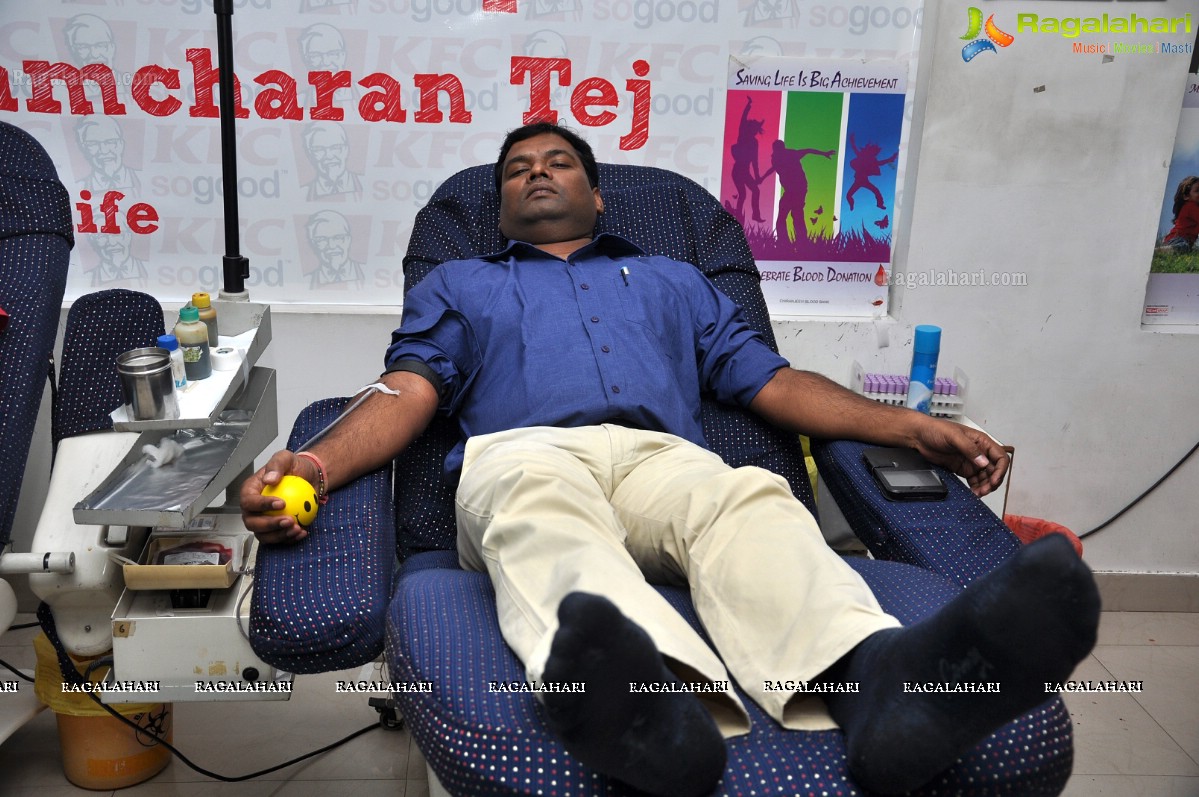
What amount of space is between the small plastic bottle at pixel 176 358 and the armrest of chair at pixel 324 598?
0.27 metres

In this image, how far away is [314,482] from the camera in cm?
143

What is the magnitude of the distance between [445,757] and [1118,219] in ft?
6.78

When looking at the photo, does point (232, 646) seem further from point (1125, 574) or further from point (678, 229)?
point (1125, 574)

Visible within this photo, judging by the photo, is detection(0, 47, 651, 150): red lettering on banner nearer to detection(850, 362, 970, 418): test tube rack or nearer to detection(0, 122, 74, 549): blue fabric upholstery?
detection(0, 122, 74, 549): blue fabric upholstery

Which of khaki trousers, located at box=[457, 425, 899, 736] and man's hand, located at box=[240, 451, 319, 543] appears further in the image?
man's hand, located at box=[240, 451, 319, 543]

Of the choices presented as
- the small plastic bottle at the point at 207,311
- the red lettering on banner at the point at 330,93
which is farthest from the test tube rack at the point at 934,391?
the small plastic bottle at the point at 207,311

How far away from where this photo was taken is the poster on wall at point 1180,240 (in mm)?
2410

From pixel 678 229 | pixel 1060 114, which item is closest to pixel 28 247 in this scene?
pixel 678 229

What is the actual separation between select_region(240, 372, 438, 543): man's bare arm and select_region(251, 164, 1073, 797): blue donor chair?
1.1 inches

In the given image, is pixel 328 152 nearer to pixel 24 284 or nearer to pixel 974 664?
pixel 24 284

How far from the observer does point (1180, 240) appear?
249 centimetres

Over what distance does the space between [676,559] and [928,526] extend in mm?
380

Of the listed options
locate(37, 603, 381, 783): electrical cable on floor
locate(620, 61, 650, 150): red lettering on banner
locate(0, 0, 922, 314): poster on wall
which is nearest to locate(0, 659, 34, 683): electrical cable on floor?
locate(37, 603, 381, 783): electrical cable on floor

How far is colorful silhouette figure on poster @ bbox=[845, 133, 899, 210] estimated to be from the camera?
2.39 m
